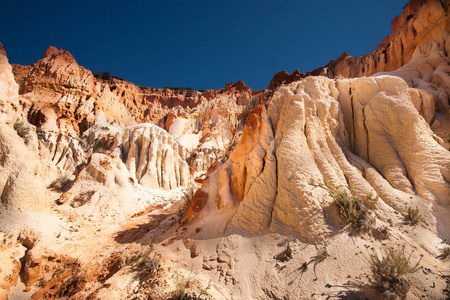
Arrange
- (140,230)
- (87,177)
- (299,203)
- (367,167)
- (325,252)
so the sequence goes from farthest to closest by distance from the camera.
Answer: (87,177)
(140,230)
(367,167)
(299,203)
(325,252)

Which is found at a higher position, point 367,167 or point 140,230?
point 367,167

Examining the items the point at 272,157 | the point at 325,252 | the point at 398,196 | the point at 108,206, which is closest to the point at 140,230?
the point at 108,206

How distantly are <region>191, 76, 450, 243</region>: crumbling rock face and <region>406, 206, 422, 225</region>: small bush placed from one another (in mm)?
348

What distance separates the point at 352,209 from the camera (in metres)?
4.66

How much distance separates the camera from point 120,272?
521 centimetres

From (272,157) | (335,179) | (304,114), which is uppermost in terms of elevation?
(304,114)

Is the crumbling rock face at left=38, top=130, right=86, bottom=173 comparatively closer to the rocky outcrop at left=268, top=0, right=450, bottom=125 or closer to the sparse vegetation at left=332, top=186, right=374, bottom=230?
the sparse vegetation at left=332, top=186, right=374, bottom=230

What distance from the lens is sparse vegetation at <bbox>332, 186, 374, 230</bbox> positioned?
15.0 feet

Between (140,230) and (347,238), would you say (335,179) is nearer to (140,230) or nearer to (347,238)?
(347,238)

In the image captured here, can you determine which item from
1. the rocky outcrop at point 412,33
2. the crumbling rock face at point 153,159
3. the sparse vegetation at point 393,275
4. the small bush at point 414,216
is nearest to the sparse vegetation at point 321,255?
the sparse vegetation at point 393,275

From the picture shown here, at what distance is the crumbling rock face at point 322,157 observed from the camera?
17.3 ft

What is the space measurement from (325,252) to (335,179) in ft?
6.50

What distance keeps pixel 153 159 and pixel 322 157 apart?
51.2 feet

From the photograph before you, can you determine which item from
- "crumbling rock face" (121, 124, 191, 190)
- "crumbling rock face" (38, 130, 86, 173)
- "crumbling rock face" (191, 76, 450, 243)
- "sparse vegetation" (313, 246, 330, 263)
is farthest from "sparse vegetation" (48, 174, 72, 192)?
"sparse vegetation" (313, 246, 330, 263)
